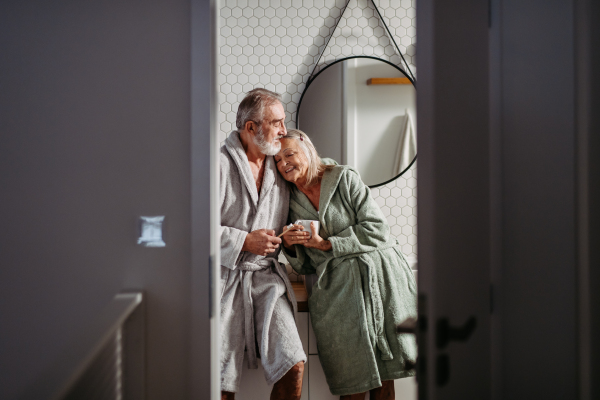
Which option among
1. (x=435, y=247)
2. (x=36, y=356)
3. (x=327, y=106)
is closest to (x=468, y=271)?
(x=435, y=247)

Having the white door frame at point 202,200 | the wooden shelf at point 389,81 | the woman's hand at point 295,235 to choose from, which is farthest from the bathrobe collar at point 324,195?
the white door frame at point 202,200

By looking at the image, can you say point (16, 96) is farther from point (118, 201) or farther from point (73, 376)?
point (73, 376)

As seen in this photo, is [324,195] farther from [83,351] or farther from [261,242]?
[83,351]

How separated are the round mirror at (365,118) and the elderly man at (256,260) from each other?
0.34m

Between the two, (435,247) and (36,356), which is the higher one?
(435,247)

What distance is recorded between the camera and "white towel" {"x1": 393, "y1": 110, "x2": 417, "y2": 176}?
1.95 metres

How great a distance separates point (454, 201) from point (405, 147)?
1.35m

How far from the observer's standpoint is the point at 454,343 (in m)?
0.64

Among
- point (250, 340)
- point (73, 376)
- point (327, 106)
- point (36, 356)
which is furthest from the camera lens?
point (327, 106)

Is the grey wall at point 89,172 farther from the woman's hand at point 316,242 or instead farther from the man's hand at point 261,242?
the woman's hand at point 316,242

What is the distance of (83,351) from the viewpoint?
1.98 ft

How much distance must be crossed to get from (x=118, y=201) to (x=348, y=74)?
1404mm

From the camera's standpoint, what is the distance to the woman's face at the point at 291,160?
1.61 meters

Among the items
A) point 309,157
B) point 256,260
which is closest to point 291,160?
point 309,157
